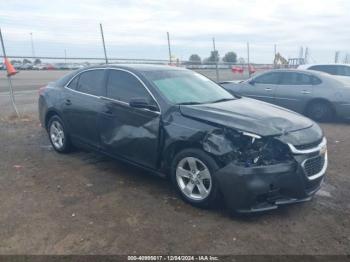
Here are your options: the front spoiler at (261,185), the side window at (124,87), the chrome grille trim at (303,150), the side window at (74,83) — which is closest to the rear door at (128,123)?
the side window at (124,87)

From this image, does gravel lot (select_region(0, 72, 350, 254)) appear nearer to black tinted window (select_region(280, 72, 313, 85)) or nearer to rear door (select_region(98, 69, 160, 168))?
rear door (select_region(98, 69, 160, 168))

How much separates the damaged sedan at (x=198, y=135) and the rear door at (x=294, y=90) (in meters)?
4.87

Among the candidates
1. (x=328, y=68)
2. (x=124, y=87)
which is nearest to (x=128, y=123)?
(x=124, y=87)

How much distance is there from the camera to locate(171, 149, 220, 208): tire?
3869mm

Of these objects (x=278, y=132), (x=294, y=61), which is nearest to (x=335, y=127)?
(x=278, y=132)

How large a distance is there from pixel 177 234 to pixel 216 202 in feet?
2.24

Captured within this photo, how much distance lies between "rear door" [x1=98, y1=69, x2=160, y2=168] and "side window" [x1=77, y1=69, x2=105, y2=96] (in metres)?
0.18

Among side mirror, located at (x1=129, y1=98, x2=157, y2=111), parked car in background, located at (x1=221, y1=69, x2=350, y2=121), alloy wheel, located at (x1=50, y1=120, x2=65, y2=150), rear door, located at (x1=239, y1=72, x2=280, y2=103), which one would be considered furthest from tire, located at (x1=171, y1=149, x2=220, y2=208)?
rear door, located at (x1=239, y1=72, x2=280, y2=103)

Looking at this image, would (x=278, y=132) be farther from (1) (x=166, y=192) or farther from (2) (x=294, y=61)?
(2) (x=294, y=61)

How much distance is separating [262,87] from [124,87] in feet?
→ 20.4

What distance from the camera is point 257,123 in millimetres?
3896

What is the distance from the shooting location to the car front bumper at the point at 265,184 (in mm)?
3633

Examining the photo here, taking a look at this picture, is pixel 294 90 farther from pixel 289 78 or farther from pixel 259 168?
pixel 259 168

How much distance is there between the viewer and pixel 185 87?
4.95 metres
